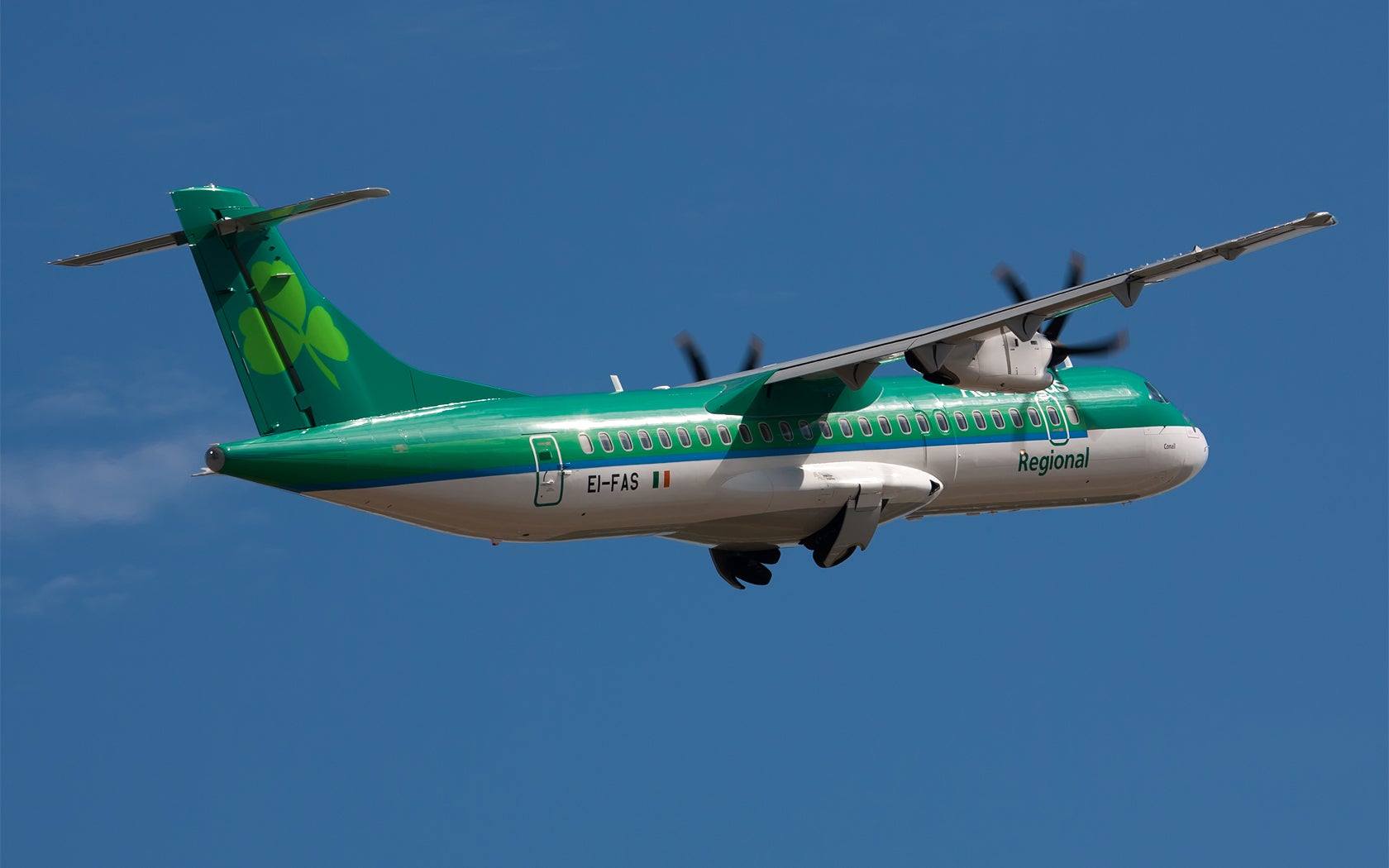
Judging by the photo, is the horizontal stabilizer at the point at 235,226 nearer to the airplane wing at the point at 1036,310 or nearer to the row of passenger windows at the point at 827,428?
the row of passenger windows at the point at 827,428

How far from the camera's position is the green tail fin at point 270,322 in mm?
30125

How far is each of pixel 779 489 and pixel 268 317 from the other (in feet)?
27.4

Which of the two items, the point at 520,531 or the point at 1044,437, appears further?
the point at 1044,437

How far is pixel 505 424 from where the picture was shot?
3108 centimetres

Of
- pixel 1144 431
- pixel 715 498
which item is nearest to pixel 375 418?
pixel 715 498

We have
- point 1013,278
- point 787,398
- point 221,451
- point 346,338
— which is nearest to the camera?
point 221,451

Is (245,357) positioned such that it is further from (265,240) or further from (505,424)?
(505,424)

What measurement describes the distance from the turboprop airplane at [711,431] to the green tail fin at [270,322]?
1.0 inches

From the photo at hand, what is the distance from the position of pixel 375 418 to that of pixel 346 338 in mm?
1299

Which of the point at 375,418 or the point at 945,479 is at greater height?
the point at 375,418

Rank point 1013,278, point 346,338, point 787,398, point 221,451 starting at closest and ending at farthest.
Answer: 1. point 221,451
2. point 346,338
3. point 787,398
4. point 1013,278

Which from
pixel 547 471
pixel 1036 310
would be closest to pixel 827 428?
pixel 1036 310

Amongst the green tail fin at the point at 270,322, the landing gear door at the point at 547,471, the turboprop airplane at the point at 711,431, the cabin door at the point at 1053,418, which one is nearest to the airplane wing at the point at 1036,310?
the turboprop airplane at the point at 711,431

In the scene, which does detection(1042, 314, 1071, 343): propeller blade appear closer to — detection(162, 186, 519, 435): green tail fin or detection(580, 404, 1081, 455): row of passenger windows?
detection(580, 404, 1081, 455): row of passenger windows
